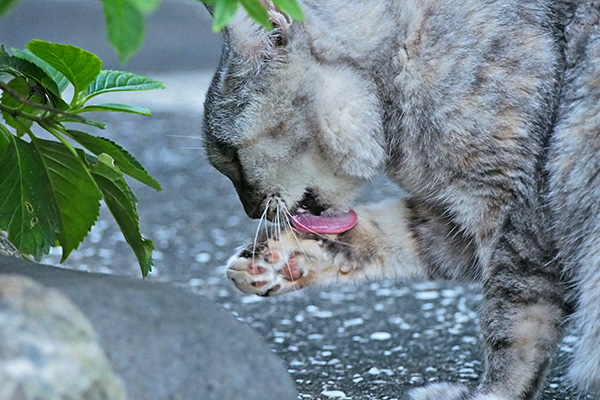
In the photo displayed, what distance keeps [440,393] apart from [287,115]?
651 millimetres

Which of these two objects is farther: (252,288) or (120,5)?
(252,288)

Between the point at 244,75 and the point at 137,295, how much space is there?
762mm

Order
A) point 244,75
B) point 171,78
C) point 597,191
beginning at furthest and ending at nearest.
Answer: point 171,78 → point 244,75 → point 597,191

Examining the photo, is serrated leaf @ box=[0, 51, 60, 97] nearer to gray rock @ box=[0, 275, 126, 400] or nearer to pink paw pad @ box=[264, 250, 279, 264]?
gray rock @ box=[0, 275, 126, 400]

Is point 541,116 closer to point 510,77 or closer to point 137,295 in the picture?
point 510,77

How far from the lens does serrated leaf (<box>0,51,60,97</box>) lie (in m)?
1.47

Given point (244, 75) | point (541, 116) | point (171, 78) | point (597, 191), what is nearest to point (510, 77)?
point (541, 116)

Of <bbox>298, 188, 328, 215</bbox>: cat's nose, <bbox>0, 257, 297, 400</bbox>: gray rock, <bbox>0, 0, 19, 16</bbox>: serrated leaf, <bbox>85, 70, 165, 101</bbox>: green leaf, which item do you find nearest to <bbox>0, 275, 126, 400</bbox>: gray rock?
<bbox>0, 257, 297, 400</bbox>: gray rock

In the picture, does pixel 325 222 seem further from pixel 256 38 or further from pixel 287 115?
pixel 256 38

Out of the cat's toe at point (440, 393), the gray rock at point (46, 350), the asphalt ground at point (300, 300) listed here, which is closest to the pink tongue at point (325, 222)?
the asphalt ground at point (300, 300)

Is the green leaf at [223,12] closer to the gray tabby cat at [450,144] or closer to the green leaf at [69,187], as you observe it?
the green leaf at [69,187]

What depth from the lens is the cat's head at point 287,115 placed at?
1.81 meters

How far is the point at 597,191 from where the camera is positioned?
165 cm

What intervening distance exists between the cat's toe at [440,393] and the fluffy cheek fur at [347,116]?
1.66 ft
